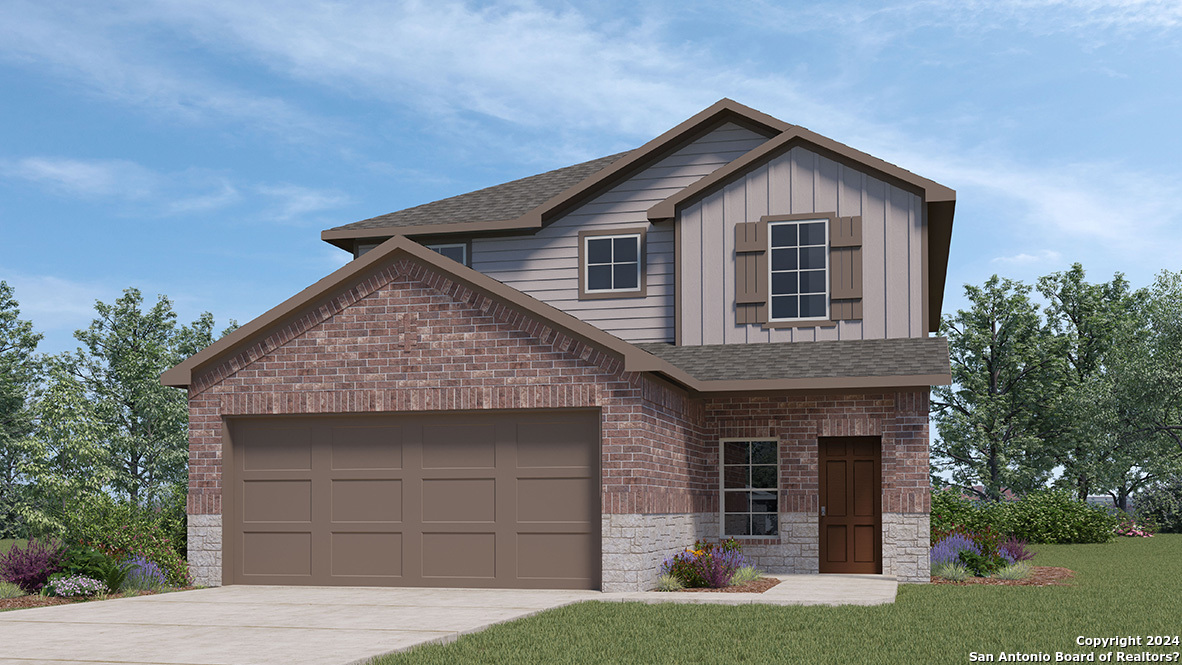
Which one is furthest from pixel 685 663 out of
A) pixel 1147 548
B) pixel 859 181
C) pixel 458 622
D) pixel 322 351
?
pixel 1147 548

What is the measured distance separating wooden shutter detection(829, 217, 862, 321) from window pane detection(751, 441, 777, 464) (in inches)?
93.3

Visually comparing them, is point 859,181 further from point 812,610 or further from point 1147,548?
point 1147,548

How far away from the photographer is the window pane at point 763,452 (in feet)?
62.0

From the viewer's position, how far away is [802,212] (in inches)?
765

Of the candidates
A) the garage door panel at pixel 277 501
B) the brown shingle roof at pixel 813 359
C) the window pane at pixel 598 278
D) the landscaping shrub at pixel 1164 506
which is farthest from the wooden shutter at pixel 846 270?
the landscaping shrub at pixel 1164 506

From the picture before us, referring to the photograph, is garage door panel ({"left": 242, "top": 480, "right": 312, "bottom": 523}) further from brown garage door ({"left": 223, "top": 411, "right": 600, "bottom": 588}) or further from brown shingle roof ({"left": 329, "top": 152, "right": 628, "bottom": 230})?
brown shingle roof ({"left": 329, "top": 152, "right": 628, "bottom": 230})

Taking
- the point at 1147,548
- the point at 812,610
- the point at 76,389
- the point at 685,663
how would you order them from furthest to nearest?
the point at 76,389
the point at 1147,548
the point at 812,610
the point at 685,663

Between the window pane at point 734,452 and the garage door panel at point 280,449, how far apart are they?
676 centimetres

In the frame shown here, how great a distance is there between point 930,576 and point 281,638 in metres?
10.5

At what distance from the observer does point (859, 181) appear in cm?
1933

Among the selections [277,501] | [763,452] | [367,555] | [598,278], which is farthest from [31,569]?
[763,452]

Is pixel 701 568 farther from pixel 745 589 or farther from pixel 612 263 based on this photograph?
pixel 612 263

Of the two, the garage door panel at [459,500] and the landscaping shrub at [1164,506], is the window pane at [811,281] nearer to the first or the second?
the garage door panel at [459,500]

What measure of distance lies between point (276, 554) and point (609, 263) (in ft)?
25.6
